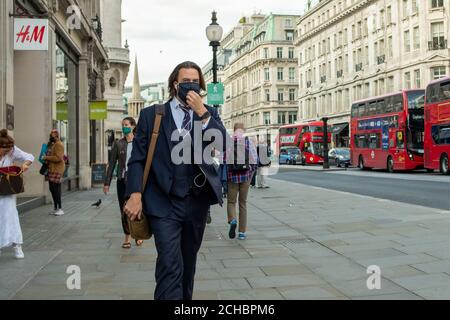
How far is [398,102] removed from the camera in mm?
29641

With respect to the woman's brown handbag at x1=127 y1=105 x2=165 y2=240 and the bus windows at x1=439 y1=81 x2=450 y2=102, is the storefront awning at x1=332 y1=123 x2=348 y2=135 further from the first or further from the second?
the woman's brown handbag at x1=127 y1=105 x2=165 y2=240

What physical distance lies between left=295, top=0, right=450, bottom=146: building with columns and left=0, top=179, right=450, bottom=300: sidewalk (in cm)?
4134

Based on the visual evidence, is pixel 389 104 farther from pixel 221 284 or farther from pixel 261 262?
pixel 221 284

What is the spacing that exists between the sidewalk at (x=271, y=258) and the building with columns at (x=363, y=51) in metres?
41.3

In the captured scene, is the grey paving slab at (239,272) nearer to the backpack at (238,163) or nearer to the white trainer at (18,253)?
the backpack at (238,163)

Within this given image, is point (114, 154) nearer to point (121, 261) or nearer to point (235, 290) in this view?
point (121, 261)

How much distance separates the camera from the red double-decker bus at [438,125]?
2530 cm

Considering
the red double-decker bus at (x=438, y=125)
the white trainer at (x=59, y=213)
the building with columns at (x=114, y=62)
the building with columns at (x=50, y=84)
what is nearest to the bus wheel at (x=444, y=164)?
the red double-decker bus at (x=438, y=125)

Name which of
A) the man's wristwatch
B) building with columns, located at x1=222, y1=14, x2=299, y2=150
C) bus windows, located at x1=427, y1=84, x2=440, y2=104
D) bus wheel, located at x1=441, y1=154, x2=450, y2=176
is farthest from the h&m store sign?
building with columns, located at x1=222, y1=14, x2=299, y2=150

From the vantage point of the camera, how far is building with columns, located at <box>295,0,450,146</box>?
4891 cm

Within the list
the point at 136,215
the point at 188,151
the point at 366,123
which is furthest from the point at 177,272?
the point at 366,123

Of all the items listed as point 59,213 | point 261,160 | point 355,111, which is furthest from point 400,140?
point 59,213

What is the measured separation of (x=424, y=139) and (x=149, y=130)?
25855 millimetres

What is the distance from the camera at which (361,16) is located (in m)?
61.7
